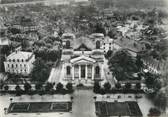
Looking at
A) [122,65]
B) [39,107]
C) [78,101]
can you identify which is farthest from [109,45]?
[39,107]

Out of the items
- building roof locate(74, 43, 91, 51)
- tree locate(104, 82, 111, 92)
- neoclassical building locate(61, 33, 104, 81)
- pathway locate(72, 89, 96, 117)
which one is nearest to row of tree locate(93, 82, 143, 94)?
tree locate(104, 82, 111, 92)

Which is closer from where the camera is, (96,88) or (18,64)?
(96,88)

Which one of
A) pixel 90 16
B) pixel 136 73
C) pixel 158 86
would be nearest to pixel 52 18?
pixel 90 16

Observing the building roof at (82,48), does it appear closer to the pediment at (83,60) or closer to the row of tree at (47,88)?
the pediment at (83,60)

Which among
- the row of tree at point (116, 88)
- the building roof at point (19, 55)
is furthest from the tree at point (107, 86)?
the building roof at point (19, 55)

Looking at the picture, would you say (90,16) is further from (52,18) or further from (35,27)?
(35,27)

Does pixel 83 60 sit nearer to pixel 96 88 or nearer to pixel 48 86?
pixel 96 88
